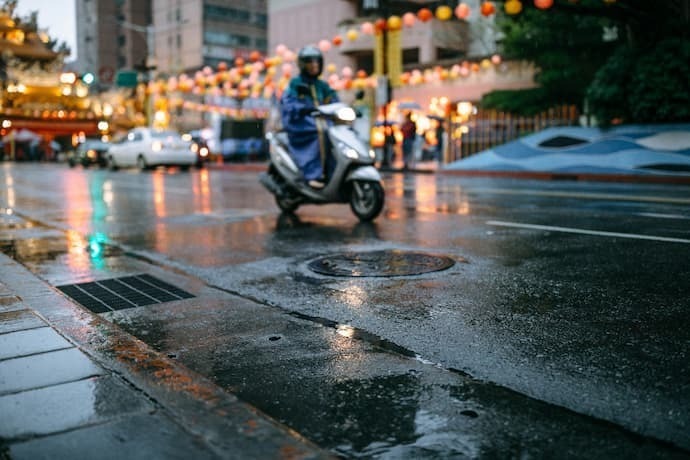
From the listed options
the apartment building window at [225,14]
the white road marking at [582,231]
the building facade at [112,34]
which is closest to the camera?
the white road marking at [582,231]

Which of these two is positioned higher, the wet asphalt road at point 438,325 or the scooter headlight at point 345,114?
the scooter headlight at point 345,114

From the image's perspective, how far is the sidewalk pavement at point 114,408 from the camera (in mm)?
2287

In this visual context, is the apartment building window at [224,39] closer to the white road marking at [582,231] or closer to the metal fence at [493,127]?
the metal fence at [493,127]

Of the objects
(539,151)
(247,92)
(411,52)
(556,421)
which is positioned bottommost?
(556,421)

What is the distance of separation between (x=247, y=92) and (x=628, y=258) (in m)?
29.4

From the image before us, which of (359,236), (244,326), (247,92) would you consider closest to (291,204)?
(359,236)

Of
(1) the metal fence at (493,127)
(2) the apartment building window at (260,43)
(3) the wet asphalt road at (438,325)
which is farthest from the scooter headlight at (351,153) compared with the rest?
(2) the apartment building window at (260,43)

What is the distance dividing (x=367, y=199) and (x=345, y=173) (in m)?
0.42

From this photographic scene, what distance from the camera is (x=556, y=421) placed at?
8.59 feet

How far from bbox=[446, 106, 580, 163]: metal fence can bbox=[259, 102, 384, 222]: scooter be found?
1254 centimetres

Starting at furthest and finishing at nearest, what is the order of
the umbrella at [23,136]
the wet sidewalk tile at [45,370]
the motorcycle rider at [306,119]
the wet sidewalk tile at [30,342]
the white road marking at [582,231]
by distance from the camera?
1. the umbrella at [23,136]
2. the motorcycle rider at [306,119]
3. the white road marking at [582,231]
4. the wet sidewalk tile at [30,342]
5. the wet sidewalk tile at [45,370]

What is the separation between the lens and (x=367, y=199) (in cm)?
888

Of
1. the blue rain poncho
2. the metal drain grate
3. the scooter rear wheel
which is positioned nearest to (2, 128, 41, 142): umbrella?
the scooter rear wheel

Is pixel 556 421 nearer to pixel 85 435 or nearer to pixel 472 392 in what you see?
pixel 472 392
